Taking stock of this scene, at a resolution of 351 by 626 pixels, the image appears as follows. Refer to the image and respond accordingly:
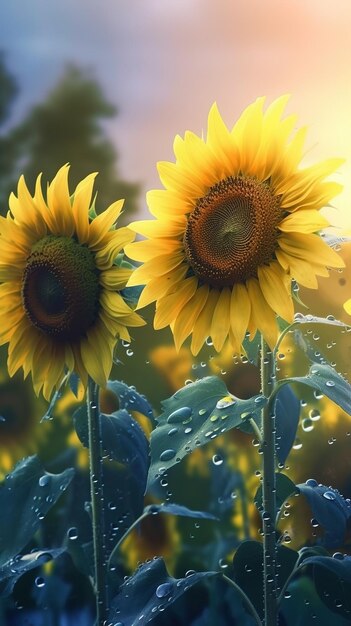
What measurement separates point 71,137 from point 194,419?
38cm

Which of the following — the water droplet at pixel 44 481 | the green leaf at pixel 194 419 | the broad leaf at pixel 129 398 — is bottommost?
the water droplet at pixel 44 481

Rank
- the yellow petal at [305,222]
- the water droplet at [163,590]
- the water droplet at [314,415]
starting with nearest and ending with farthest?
the yellow petal at [305,222] → the water droplet at [163,590] → the water droplet at [314,415]

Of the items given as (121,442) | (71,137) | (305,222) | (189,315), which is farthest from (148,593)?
(71,137)

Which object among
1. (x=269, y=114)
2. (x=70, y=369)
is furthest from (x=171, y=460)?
(x=269, y=114)

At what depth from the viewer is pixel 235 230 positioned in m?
0.64

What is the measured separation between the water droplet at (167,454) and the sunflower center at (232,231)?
14 centimetres

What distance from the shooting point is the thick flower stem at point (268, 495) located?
642 mm

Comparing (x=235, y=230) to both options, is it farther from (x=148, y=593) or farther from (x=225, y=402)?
(x=148, y=593)

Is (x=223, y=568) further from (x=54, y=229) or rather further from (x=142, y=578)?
(x=54, y=229)

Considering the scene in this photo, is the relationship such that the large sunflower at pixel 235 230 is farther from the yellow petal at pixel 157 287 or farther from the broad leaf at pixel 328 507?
the broad leaf at pixel 328 507

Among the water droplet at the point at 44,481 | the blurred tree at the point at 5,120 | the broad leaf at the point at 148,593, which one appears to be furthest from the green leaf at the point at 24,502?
the blurred tree at the point at 5,120

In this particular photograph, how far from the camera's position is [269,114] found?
613 mm

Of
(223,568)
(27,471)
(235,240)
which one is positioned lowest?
(223,568)

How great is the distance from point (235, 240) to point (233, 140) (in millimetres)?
79
